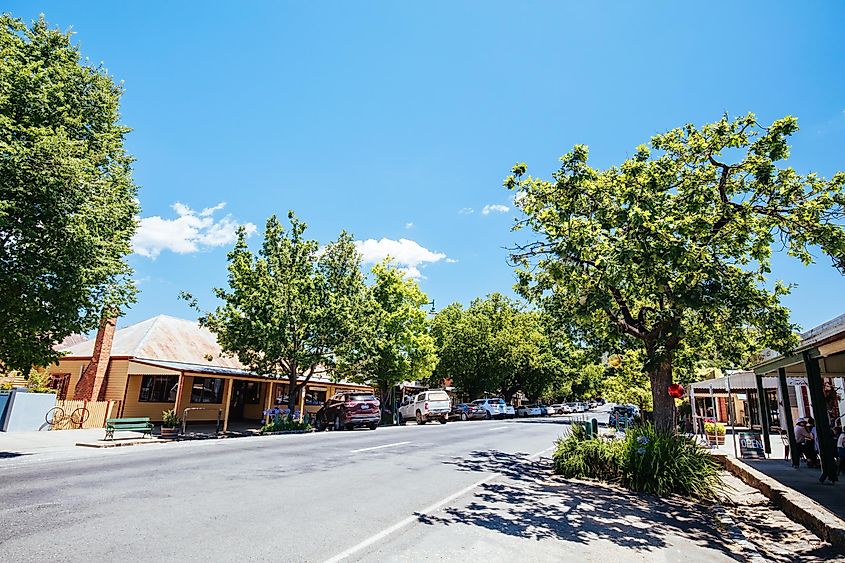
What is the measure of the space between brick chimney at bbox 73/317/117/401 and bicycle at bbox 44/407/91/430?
278cm

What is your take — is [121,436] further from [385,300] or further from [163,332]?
[385,300]

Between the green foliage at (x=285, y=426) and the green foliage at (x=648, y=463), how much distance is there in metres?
15.2

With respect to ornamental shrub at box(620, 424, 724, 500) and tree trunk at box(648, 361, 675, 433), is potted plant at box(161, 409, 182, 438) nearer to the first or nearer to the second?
ornamental shrub at box(620, 424, 724, 500)

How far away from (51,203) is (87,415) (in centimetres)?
1323

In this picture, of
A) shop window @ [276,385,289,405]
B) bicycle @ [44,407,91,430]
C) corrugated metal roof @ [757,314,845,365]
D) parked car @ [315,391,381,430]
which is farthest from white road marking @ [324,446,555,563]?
shop window @ [276,385,289,405]

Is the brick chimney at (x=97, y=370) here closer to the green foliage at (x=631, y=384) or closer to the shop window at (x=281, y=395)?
the shop window at (x=281, y=395)

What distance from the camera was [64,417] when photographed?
2069 cm

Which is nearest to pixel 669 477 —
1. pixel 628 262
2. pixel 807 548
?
pixel 807 548

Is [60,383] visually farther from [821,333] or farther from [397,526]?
[821,333]

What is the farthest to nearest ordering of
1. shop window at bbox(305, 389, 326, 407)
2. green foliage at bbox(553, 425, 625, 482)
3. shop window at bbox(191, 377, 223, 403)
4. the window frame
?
shop window at bbox(305, 389, 326, 407), shop window at bbox(191, 377, 223, 403), the window frame, green foliage at bbox(553, 425, 625, 482)

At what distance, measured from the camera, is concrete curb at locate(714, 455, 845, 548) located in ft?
22.5

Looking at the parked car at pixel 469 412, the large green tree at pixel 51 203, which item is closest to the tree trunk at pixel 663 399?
the large green tree at pixel 51 203

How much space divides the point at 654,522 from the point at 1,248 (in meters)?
16.5

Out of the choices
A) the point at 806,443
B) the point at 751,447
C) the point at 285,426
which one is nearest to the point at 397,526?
the point at 806,443
